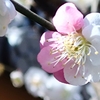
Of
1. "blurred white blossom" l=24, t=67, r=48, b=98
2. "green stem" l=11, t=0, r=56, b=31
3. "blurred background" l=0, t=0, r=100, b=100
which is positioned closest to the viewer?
"green stem" l=11, t=0, r=56, b=31

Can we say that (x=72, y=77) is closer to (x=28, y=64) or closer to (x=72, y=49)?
(x=72, y=49)

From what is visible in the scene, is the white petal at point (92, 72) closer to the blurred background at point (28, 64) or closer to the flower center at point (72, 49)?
the flower center at point (72, 49)

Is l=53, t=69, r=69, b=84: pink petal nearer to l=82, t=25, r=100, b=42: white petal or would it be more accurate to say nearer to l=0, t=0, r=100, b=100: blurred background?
l=82, t=25, r=100, b=42: white petal

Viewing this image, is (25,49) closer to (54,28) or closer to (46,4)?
→ (46,4)

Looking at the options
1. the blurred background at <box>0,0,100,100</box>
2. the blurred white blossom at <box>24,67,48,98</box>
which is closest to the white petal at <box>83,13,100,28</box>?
the blurred background at <box>0,0,100,100</box>

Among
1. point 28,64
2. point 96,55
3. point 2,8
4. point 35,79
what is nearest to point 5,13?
point 2,8

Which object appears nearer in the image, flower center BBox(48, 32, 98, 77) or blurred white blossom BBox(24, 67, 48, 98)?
flower center BBox(48, 32, 98, 77)
